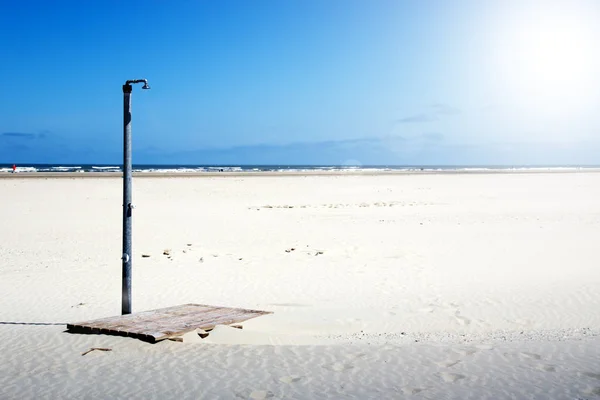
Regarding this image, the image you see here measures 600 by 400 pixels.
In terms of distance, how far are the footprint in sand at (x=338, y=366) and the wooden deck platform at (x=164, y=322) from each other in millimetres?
2149

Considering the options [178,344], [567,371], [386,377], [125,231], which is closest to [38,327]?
[125,231]

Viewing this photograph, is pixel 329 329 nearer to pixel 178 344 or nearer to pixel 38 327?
pixel 178 344

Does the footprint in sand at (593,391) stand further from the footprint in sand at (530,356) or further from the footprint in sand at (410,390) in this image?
the footprint in sand at (410,390)

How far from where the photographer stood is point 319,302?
10742mm

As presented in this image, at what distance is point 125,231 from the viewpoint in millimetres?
8641

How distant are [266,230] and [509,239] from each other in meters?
7.72

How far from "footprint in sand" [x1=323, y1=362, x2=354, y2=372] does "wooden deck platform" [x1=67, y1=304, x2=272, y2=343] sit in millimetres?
2149

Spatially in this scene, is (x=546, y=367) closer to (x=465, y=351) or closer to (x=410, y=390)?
(x=465, y=351)

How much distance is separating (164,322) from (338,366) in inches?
113

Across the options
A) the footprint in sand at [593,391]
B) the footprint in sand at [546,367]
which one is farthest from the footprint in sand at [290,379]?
the footprint in sand at [593,391]

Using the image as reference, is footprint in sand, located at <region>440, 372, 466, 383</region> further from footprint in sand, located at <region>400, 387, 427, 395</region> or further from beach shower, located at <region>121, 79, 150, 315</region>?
beach shower, located at <region>121, 79, 150, 315</region>

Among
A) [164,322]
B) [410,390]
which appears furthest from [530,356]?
[164,322]

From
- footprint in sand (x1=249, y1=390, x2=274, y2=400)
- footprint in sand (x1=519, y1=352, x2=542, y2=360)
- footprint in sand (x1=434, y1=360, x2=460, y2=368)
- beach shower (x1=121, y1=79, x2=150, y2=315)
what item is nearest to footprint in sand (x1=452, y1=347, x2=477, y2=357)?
footprint in sand (x1=434, y1=360, x2=460, y2=368)

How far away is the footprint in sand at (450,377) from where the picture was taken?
620cm
